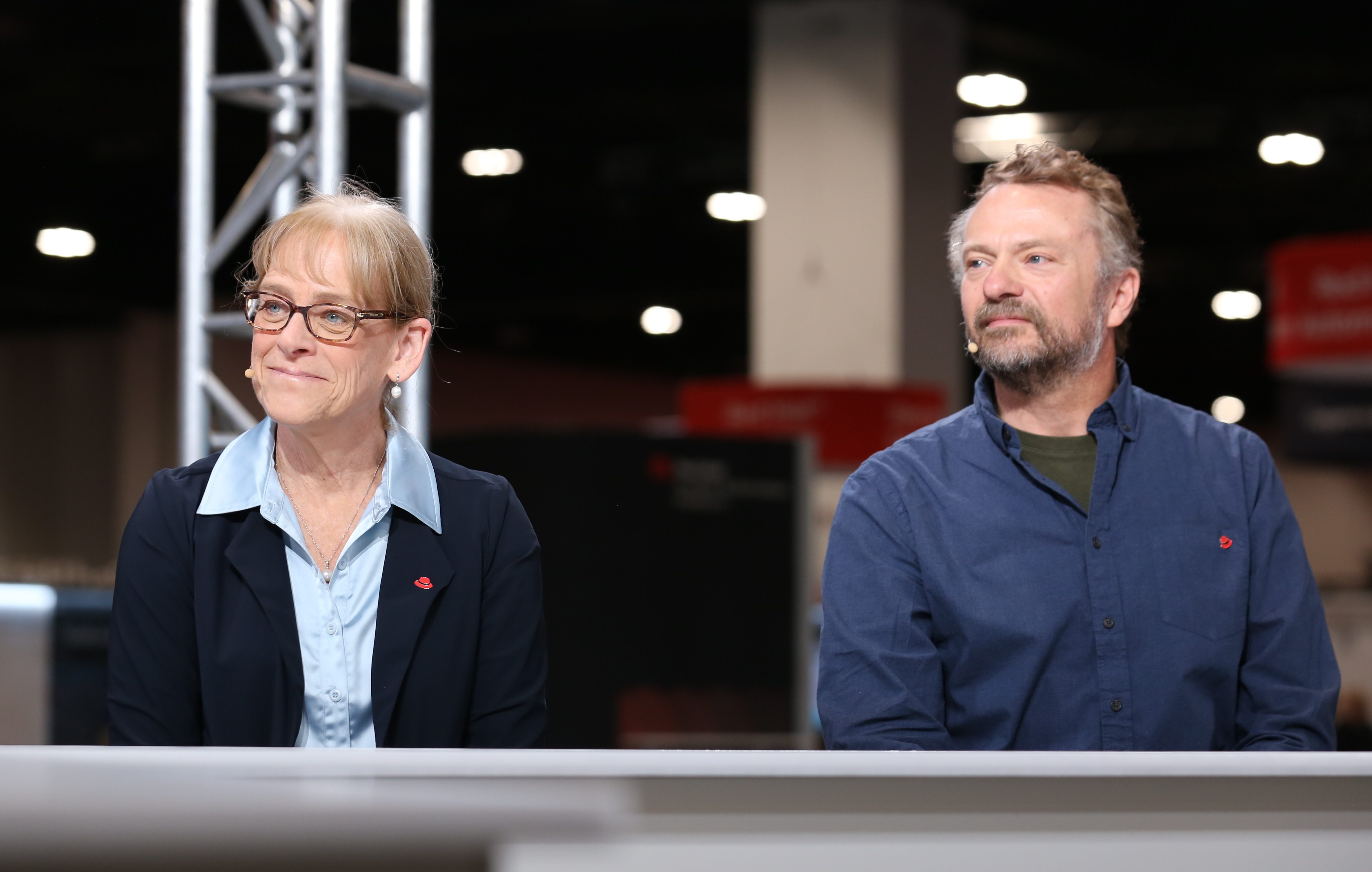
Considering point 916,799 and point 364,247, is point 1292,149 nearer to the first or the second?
point 364,247

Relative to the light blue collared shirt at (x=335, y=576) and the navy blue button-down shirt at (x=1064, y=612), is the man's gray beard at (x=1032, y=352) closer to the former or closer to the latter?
the navy blue button-down shirt at (x=1064, y=612)

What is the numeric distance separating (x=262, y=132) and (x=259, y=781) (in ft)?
34.8

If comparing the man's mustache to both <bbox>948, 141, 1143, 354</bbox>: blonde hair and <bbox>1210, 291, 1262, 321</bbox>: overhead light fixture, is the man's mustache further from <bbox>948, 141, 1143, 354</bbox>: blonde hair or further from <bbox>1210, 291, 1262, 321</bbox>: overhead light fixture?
<bbox>1210, 291, 1262, 321</bbox>: overhead light fixture

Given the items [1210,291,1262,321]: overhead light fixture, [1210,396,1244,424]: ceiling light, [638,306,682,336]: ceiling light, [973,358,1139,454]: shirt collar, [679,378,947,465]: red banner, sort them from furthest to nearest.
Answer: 1. [1210,396,1244,424]: ceiling light
2. [638,306,682,336]: ceiling light
3. [1210,291,1262,321]: overhead light fixture
4. [679,378,947,465]: red banner
5. [973,358,1139,454]: shirt collar

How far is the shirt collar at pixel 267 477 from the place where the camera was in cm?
183

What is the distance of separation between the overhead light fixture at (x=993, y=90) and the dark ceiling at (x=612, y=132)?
8cm

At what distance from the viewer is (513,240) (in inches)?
539

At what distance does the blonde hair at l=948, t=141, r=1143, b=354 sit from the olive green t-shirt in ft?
0.75

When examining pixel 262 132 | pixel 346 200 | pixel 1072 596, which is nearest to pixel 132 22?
pixel 262 132

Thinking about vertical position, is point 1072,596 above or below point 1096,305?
below

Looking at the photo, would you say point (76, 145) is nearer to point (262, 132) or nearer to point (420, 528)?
point (262, 132)

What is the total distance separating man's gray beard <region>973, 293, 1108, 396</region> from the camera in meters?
2.06

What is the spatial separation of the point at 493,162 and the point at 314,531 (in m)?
9.74

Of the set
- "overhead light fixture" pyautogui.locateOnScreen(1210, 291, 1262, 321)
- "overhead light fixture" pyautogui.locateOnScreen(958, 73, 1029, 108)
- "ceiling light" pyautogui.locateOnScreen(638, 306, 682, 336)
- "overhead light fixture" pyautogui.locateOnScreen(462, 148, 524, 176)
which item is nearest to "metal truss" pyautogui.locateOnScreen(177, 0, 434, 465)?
"overhead light fixture" pyautogui.locateOnScreen(958, 73, 1029, 108)
